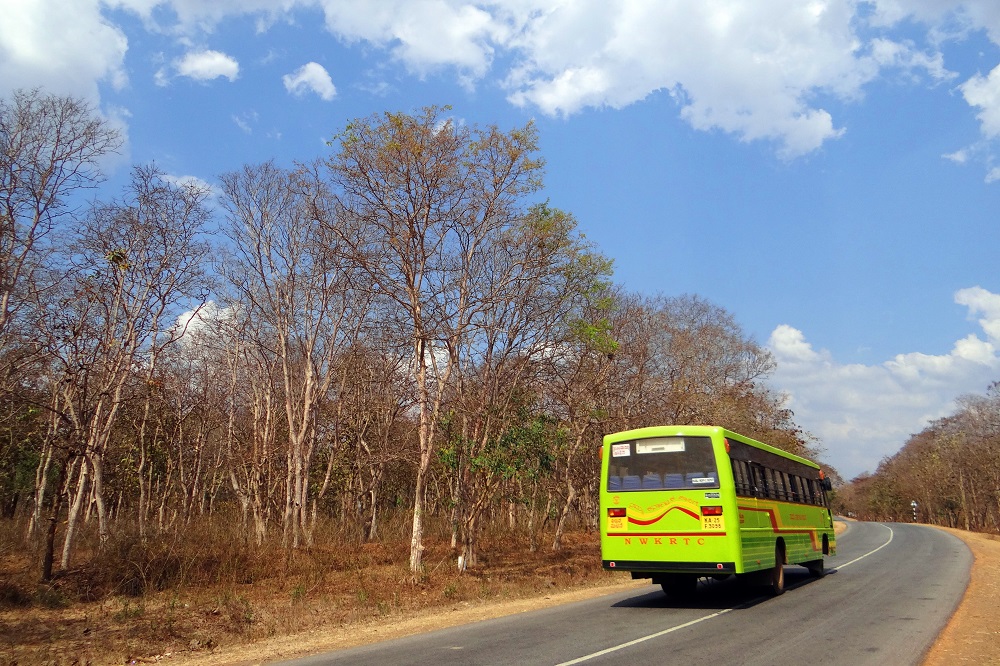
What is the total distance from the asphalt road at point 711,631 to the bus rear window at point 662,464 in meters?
2.20

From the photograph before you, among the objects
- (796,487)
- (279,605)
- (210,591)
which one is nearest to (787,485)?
(796,487)

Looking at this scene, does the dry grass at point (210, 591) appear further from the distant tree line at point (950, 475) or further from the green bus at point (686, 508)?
the distant tree line at point (950, 475)

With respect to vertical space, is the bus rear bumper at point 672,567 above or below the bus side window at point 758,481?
below

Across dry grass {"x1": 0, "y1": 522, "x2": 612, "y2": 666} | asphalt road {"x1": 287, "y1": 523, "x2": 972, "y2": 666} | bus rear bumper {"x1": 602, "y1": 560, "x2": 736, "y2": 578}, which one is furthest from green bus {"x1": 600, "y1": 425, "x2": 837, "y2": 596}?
dry grass {"x1": 0, "y1": 522, "x2": 612, "y2": 666}

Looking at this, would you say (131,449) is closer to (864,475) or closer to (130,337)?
(130,337)

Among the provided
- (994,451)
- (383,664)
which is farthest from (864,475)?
(383,664)

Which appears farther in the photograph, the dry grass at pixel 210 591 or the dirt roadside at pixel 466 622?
the dry grass at pixel 210 591

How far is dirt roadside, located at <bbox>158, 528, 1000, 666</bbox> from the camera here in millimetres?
8734

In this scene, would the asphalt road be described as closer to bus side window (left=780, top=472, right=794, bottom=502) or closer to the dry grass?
bus side window (left=780, top=472, right=794, bottom=502)

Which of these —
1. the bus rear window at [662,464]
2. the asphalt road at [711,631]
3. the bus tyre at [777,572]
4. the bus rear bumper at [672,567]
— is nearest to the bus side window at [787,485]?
the bus tyre at [777,572]

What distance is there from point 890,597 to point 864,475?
140369 mm

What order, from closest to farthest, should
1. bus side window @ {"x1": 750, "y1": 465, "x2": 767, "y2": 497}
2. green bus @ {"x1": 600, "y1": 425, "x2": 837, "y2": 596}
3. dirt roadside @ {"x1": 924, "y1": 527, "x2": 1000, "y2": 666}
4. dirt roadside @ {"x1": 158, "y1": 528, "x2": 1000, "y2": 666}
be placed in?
dirt roadside @ {"x1": 924, "y1": 527, "x2": 1000, "y2": 666}
dirt roadside @ {"x1": 158, "y1": 528, "x2": 1000, "y2": 666}
green bus @ {"x1": 600, "y1": 425, "x2": 837, "y2": 596}
bus side window @ {"x1": 750, "y1": 465, "x2": 767, "y2": 497}

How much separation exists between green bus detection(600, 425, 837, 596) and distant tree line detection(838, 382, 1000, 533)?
5266 cm

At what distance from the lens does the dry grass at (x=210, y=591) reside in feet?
35.0
